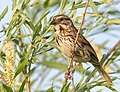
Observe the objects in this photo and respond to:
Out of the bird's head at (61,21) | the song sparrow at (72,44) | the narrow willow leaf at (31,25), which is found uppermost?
the narrow willow leaf at (31,25)

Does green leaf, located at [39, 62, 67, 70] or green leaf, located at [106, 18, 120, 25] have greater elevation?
green leaf, located at [106, 18, 120, 25]

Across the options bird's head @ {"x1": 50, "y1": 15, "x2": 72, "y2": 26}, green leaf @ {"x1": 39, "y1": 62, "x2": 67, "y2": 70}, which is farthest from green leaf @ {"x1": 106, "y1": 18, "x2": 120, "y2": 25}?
green leaf @ {"x1": 39, "y1": 62, "x2": 67, "y2": 70}

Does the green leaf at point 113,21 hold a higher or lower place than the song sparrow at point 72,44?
higher

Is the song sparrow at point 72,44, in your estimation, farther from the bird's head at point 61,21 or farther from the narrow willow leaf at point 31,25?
the narrow willow leaf at point 31,25

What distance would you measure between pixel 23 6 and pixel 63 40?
0.68 m

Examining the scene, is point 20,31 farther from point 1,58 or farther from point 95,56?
point 95,56

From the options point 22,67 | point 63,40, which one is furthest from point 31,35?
point 63,40

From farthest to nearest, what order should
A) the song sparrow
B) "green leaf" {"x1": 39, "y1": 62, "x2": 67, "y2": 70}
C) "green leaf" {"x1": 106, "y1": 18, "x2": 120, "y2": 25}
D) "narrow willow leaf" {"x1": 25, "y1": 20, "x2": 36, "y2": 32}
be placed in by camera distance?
the song sparrow → "green leaf" {"x1": 39, "y1": 62, "x2": 67, "y2": 70} → "green leaf" {"x1": 106, "y1": 18, "x2": 120, "y2": 25} → "narrow willow leaf" {"x1": 25, "y1": 20, "x2": 36, "y2": 32}

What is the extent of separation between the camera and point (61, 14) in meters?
2.48

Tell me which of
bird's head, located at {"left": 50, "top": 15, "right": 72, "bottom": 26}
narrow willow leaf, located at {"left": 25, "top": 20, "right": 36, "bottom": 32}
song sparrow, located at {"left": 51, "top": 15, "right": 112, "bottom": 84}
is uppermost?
narrow willow leaf, located at {"left": 25, "top": 20, "right": 36, "bottom": 32}

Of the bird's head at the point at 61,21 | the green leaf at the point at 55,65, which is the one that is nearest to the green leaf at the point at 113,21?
the bird's head at the point at 61,21

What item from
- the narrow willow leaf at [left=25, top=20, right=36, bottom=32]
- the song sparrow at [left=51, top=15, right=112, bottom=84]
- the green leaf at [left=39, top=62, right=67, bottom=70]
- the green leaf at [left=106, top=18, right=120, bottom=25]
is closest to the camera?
the narrow willow leaf at [left=25, top=20, right=36, bottom=32]

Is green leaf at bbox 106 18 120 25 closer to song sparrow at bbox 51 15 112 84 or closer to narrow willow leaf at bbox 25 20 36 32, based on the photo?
song sparrow at bbox 51 15 112 84

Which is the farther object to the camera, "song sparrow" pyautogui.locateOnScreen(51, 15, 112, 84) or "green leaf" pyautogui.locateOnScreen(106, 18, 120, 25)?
"song sparrow" pyautogui.locateOnScreen(51, 15, 112, 84)
